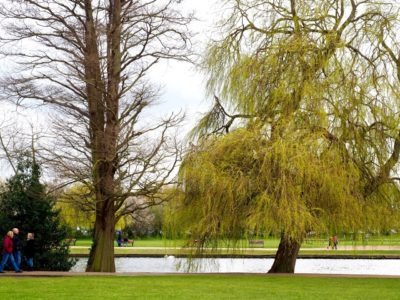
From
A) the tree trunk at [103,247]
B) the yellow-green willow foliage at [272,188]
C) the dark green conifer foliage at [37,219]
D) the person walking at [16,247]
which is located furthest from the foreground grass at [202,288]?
the tree trunk at [103,247]

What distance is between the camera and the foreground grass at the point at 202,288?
1516cm

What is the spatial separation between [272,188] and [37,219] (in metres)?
9.94

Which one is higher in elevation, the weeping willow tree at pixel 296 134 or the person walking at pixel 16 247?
the weeping willow tree at pixel 296 134

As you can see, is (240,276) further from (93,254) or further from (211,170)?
(93,254)

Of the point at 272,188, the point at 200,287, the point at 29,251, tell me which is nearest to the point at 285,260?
the point at 272,188

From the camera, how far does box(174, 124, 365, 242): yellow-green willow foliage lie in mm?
20812

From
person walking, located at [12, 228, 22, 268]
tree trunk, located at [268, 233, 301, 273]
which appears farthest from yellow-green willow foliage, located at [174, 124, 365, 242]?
person walking, located at [12, 228, 22, 268]

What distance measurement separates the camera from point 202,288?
55.2 ft

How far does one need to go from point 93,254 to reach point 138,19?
940 centimetres

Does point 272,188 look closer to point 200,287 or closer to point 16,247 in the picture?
point 200,287

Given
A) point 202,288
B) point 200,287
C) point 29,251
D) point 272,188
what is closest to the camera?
point 202,288

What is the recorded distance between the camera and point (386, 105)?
23.3 meters

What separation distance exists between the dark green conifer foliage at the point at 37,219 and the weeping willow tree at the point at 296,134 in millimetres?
6105

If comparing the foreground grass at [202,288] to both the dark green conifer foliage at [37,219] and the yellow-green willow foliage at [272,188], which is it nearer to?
the yellow-green willow foliage at [272,188]
